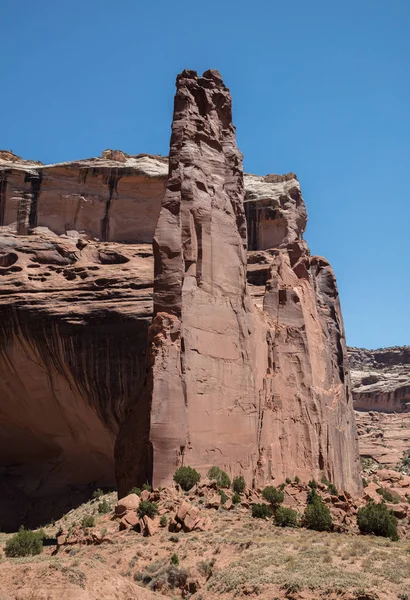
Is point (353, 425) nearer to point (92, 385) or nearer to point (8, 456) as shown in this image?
point (92, 385)

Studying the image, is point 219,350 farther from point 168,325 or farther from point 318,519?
point 318,519

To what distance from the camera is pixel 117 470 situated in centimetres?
2597

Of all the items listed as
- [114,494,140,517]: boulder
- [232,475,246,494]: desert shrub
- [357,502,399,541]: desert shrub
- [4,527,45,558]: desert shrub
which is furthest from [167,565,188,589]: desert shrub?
[232,475,246,494]: desert shrub

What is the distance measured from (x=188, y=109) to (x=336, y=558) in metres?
19.0

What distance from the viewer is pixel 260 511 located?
21766mm

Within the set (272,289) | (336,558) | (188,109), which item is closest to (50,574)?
(336,558)

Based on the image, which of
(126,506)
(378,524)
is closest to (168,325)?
(126,506)

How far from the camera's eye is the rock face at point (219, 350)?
24453 mm

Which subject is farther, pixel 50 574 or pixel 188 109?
pixel 188 109

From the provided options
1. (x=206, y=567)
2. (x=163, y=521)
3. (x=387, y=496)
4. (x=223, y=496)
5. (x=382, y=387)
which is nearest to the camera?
(x=206, y=567)

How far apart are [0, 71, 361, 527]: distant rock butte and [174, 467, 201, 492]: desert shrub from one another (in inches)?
13.9

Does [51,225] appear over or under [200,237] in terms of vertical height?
over

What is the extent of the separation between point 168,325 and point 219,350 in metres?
2.62

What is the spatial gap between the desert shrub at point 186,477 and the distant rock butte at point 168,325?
1.16 ft
